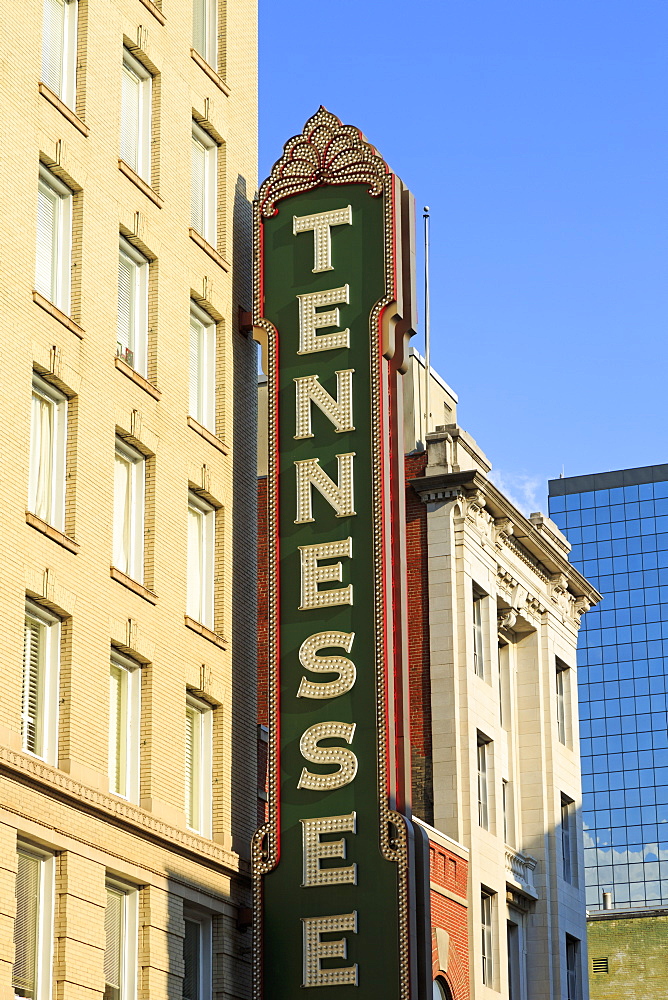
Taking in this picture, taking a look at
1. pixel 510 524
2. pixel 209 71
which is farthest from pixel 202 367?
pixel 510 524

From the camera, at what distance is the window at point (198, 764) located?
34.0 metres

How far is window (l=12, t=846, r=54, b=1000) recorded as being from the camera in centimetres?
2683

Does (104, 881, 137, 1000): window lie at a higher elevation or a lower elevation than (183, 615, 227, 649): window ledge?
lower

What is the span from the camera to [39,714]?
2861 centimetres

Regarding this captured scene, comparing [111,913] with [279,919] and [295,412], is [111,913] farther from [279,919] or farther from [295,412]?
[295,412]

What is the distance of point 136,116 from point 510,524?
704 inches

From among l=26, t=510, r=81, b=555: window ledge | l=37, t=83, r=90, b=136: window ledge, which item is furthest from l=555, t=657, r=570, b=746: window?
l=37, t=83, r=90, b=136: window ledge

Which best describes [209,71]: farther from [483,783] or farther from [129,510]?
[483,783]

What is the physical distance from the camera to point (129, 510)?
1299 inches

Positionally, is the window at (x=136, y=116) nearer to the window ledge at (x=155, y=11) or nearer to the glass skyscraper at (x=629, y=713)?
the window ledge at (x=155, y=11)

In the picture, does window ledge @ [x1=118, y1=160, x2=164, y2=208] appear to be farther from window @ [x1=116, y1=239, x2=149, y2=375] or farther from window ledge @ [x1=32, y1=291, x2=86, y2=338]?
window ledge @ [x1=32, y1=291, x2=86, y2=338]

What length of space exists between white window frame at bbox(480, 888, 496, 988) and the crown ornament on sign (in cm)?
1833

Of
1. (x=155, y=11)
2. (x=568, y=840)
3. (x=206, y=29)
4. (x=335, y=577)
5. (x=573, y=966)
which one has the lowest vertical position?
(x=573, y=966)

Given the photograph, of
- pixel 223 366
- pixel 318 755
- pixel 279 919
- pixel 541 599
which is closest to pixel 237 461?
pixel 223 366
